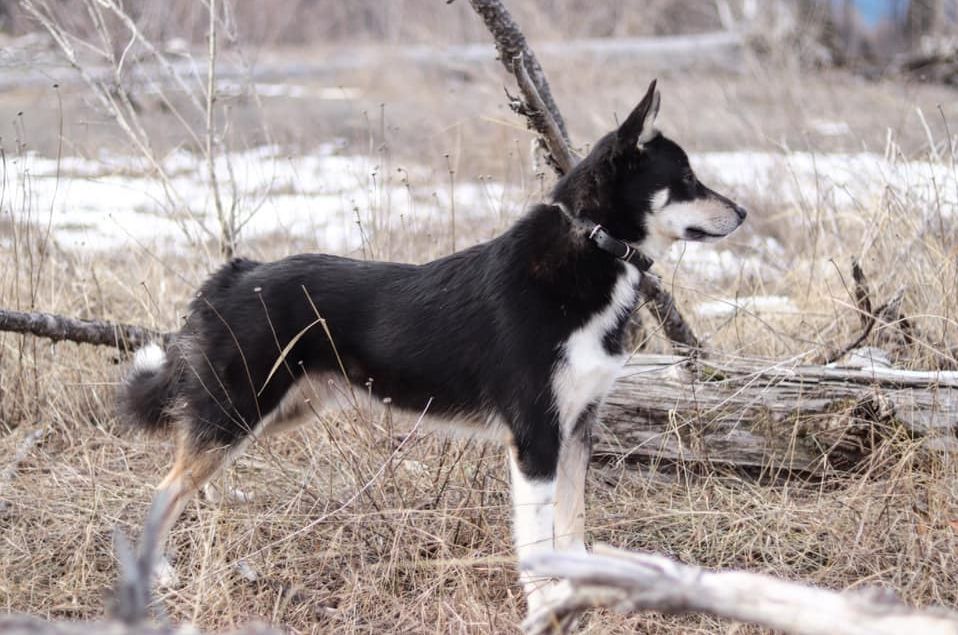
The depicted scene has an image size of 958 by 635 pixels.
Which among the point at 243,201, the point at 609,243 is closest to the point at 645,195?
the point at 609,243

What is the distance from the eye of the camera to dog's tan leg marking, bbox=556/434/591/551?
10.8 ft

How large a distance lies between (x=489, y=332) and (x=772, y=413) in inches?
43.5

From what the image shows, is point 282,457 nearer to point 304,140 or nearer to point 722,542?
point 722,542

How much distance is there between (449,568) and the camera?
3.19m

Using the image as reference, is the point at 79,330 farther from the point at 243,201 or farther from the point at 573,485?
the point at 573,485

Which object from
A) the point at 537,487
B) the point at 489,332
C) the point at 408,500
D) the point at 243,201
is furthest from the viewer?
the point at 243,201

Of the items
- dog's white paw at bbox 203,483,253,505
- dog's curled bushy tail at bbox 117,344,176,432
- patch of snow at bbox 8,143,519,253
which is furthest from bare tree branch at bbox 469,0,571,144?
dog's white paw at bbox 203,483,253,505

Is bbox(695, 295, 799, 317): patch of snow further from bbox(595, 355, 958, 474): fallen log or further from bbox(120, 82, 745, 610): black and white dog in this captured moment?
bbox(120, 82, 745, 610): black and white dog

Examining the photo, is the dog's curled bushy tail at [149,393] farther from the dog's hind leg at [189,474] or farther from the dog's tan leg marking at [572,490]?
the dog's tan leg marking at [572,490]

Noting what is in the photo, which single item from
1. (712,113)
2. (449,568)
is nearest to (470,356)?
(449,568)

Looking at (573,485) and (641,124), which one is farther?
(573,485)

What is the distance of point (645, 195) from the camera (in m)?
3.16

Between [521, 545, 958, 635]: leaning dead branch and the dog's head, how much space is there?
1.52m

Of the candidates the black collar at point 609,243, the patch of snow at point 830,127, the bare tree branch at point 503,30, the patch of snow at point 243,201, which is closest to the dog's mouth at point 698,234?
the black collar at point 609,243
